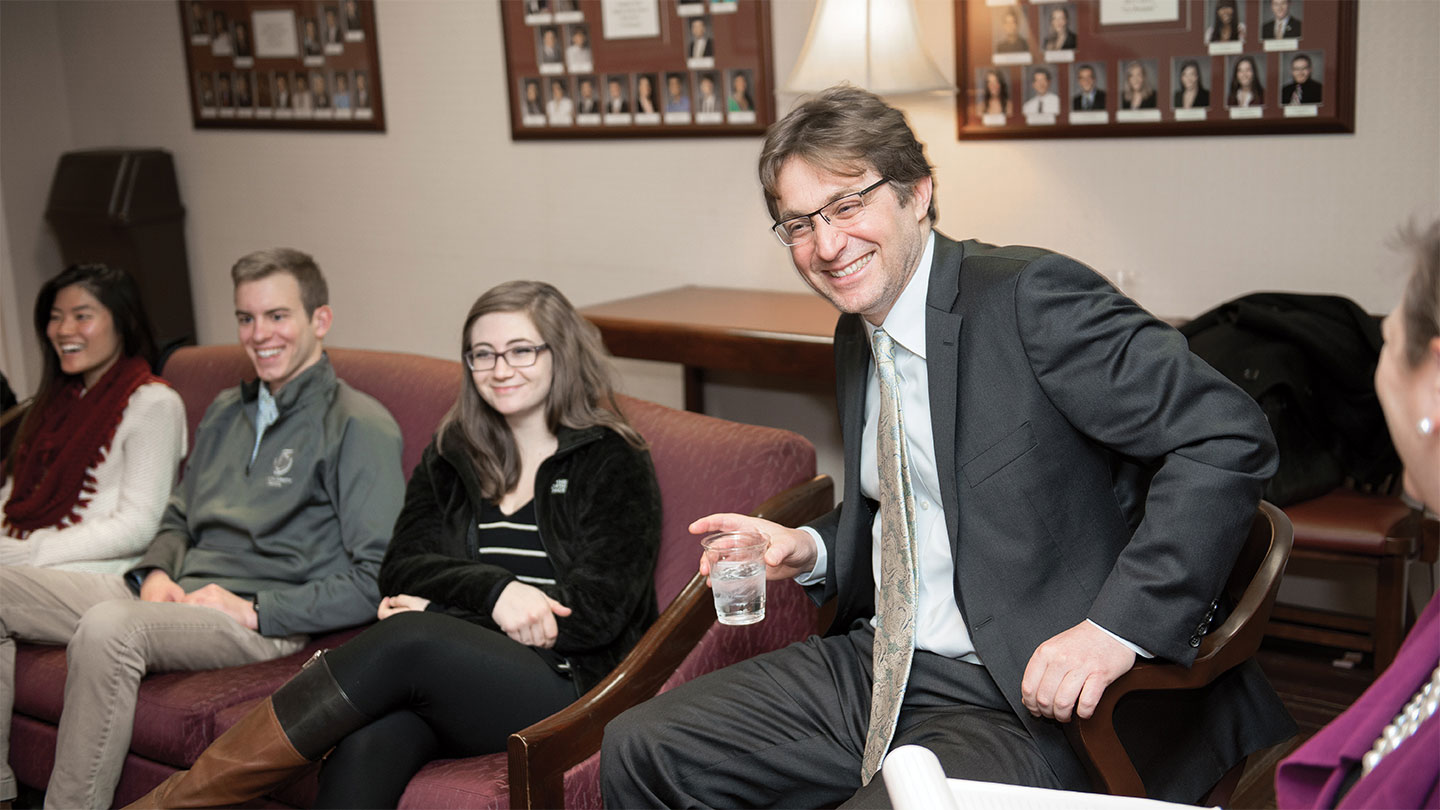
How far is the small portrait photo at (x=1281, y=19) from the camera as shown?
3166 mm

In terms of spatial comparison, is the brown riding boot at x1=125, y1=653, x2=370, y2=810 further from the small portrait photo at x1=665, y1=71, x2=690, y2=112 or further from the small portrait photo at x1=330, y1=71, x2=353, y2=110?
the small portrait photo at x1=330, y1=71, x2=353, y2=110

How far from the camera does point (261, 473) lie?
2984 millimetres

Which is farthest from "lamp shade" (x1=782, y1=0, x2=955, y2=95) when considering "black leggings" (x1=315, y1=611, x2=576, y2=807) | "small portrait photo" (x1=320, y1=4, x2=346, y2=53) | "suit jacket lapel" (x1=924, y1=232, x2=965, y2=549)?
"small portrait photo" (x1=320, y1=4, x2=346, y2=53)

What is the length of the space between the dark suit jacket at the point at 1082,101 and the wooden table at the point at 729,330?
866mm

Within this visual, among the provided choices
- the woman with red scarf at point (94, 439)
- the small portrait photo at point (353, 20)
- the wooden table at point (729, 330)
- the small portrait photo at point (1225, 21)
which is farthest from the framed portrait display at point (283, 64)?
the small portrait photo at point (1225, 21)

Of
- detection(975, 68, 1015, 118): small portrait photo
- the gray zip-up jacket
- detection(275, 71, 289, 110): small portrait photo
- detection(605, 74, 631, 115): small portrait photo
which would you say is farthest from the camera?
detection(275, 71, 289, 110): small portrait photo

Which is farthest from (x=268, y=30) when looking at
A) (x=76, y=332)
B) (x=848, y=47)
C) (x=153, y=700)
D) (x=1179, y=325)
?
(x=1179, y=325)

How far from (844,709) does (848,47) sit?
6.66 feet

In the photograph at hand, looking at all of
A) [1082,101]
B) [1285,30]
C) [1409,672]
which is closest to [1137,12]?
[1082,101]

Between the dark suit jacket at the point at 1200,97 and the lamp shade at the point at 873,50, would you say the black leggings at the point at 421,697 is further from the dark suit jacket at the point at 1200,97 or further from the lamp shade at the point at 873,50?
the dark suit jacket at the point at 1200,97

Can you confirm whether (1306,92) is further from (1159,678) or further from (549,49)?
(549,49)

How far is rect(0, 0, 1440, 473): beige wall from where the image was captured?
3242 mm

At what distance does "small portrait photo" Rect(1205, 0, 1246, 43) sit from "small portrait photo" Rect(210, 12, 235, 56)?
435cm

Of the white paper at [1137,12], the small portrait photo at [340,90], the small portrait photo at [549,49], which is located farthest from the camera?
the small portrait photo at [340,90]
